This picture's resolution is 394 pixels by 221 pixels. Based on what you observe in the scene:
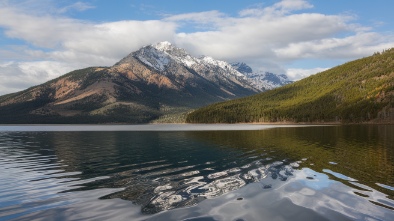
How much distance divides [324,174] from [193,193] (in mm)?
17730

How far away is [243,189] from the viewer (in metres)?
30.2

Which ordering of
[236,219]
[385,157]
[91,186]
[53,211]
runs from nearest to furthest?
→ [236,219] < [53,211] < [91,186] < [385,157]

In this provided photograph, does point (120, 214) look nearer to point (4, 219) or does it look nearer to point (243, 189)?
point (4, 219)

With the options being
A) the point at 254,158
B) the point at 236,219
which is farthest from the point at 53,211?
the point at 254,158

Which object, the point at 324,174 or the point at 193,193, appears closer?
the point at 193,193

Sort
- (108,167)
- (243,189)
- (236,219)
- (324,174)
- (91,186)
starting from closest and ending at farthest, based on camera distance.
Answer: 1. (236,219)
2. (243,189)
3. (91,186)
4. (324,174)
5. (108,167)

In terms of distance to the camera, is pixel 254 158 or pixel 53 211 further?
pixel 254 158

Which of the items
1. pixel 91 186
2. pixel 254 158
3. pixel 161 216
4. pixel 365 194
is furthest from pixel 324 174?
pixel 91 186

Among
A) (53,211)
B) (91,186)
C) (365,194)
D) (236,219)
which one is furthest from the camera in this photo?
(91,186)

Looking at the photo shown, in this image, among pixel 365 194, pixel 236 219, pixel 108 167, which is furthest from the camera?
pixel 108 167

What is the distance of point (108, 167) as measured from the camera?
4556cm

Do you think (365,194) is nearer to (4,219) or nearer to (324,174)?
(324,174)

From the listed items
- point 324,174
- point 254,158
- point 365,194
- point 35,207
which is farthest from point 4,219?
point 254,158

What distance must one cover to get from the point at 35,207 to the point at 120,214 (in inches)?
310
